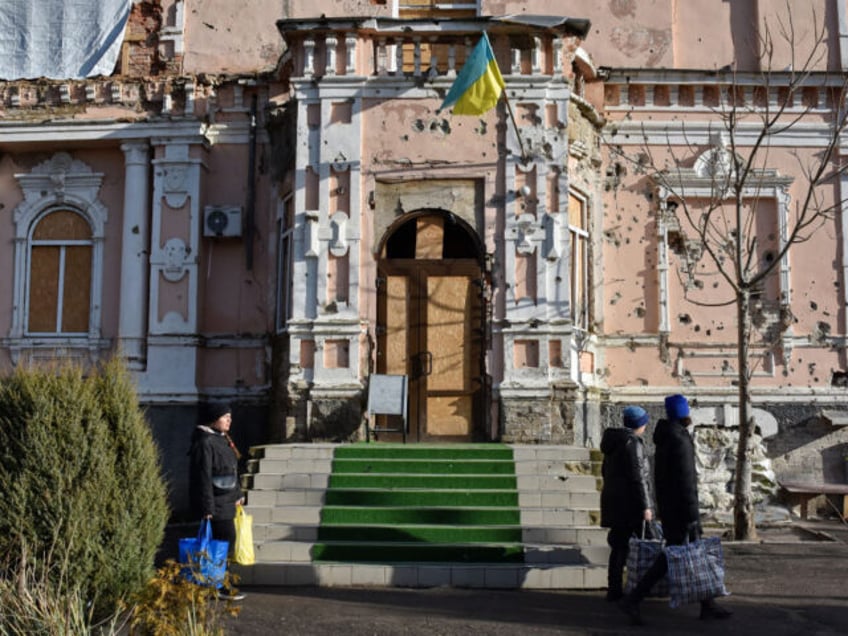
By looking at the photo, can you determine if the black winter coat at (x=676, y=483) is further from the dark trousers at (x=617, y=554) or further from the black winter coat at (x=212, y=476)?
the black winter coat at (x=212, y=476)

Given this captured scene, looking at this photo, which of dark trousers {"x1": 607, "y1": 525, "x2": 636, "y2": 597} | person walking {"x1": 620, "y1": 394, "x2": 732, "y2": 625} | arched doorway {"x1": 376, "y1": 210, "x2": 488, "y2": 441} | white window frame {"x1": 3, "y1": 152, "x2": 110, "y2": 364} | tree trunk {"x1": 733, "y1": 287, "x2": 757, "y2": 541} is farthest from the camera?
white window frame {"x1": 3, "y1": 152, "x2": 110, "y2": 364}

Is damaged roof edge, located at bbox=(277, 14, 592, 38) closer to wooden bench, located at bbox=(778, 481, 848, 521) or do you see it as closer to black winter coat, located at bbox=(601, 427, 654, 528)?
black winter coat, located at bbox=(601, 427, 654, 528)

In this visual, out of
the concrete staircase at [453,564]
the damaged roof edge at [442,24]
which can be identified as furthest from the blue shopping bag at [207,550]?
the damaged roof edge at [442,24]

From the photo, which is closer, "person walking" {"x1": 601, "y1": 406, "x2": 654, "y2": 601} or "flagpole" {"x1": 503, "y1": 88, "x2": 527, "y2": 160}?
"person walking" {"x1": 601, "y1": 406, "x2": 654, "y2": 601}

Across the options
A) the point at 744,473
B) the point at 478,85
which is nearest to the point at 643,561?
the point at 744,473

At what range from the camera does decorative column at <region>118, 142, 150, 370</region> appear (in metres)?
15.1

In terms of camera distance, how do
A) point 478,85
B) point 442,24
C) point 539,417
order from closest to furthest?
point 478,85
point 539,417
point 442,24

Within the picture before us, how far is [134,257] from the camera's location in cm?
1533

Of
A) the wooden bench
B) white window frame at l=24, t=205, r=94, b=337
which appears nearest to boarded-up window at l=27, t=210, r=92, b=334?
white window frame at l=24, t=205, r=94, b=337

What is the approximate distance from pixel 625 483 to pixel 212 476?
11.7 ft

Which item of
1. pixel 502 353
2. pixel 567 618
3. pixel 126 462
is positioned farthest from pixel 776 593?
pixel 126 462

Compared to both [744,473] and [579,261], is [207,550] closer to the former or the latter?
[744,473]

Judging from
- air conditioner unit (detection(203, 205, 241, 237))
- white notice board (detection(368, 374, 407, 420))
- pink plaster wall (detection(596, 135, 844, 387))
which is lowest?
white notice board (detection(368, 374, 407, 420))

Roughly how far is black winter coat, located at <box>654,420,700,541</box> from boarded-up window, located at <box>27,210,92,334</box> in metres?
10.5
